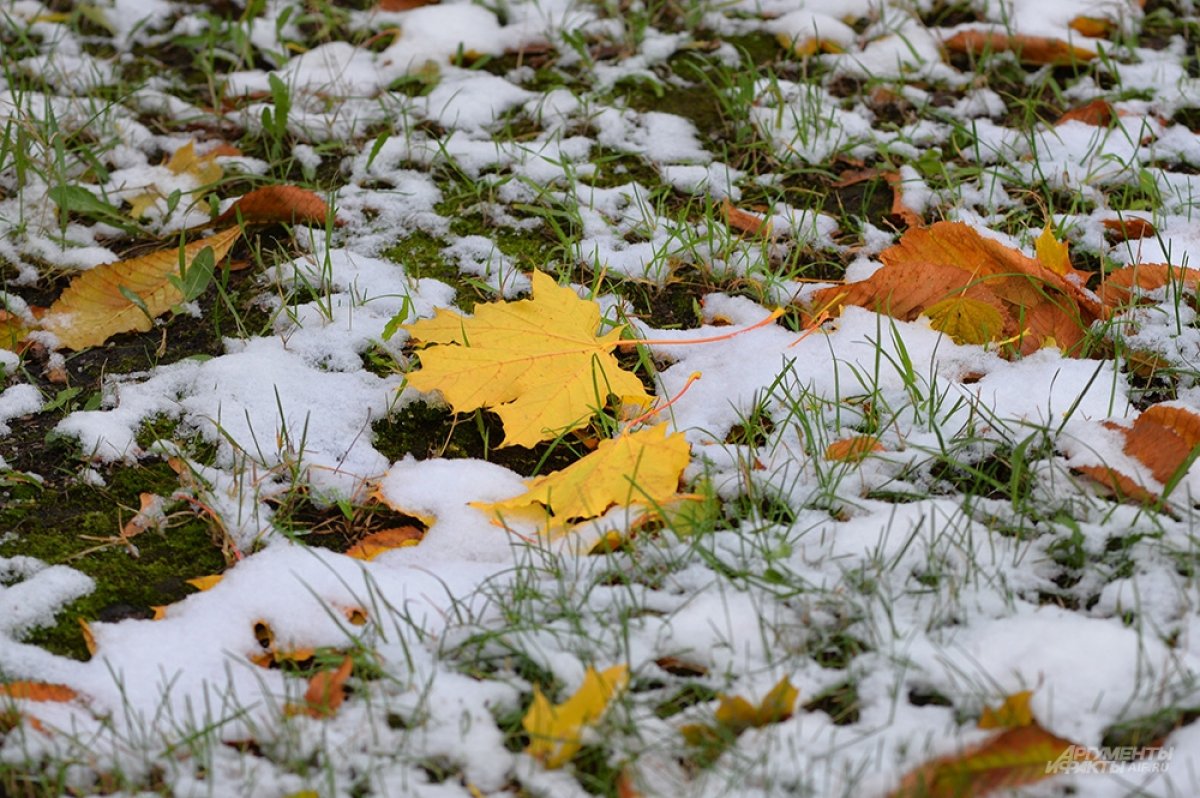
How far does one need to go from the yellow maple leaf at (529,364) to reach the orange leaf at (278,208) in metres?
0.61

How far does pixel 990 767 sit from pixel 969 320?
1.01 m

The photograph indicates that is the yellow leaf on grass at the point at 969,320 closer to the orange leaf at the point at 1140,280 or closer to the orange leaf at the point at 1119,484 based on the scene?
the orange leaf at the point at 1140,280

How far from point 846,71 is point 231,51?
5.70 ft

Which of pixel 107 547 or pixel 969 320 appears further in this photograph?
pixel 969 320

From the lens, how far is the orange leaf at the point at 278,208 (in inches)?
100

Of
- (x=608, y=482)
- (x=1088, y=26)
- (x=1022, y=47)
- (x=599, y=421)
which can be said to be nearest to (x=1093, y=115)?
(x=1022, y=47)

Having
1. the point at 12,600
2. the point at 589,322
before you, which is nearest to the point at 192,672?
the point at 12,600

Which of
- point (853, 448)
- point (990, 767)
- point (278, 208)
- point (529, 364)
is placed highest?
point (278, 208)

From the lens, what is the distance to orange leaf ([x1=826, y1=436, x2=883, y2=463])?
1.90 meters

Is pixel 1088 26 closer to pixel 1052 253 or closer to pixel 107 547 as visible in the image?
pixel 1052 253

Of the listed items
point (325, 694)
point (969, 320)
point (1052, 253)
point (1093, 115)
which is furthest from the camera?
point (1093, 115)

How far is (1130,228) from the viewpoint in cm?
249

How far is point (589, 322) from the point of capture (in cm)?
213

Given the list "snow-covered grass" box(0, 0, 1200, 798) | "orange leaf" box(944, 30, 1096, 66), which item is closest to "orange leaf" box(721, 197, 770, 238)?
"snow-covered grass" box(0, 0, 1200, 798)
